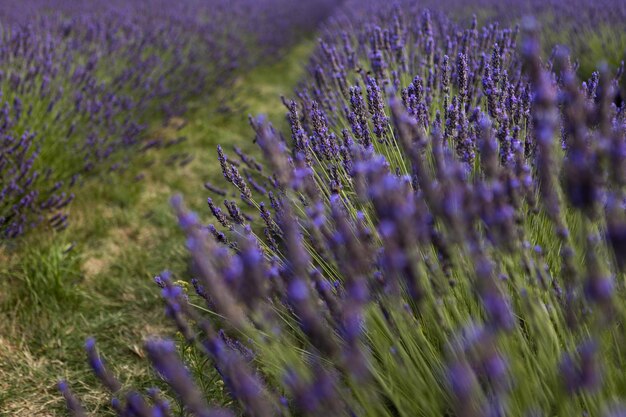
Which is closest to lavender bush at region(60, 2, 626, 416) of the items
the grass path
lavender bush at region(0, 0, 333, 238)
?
the grass path

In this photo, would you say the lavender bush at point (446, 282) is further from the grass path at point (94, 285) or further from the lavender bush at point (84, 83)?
the lavender bush at point (84, 83)

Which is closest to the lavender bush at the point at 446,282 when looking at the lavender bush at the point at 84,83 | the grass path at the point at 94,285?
the grass path at the point at 94,285

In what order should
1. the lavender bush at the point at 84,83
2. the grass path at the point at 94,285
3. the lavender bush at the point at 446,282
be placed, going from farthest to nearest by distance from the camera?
1. the lavender bush at the point at 84,83
2. the grass path at the point at 94,285
3. the lavender bush at the point at 446,282

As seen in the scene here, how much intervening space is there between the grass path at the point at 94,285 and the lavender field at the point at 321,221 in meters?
0.01

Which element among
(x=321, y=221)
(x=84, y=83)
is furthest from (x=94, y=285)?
(x=321, y=221)

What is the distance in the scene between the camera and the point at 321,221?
1162 mm

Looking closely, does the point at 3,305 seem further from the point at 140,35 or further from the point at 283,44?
the point at 283,44

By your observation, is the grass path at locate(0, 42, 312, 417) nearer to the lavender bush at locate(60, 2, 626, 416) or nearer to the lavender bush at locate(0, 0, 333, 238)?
the lavender bush at locate(0, 0, 333, 238)

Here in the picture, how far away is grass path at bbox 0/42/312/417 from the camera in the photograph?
7.14 feet

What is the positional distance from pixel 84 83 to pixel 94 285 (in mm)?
→ 1629

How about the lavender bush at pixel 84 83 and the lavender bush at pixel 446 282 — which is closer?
the lavender bush at pixel 446 282

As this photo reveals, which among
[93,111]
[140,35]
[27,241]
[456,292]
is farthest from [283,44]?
[456,292]

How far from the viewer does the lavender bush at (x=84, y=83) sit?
297cm

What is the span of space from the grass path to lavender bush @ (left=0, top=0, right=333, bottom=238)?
0.17 metres
